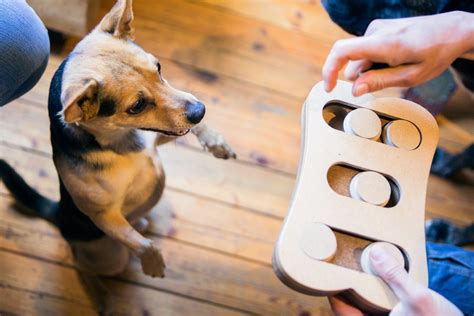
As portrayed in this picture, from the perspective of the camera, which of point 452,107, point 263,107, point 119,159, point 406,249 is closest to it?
point 406,249

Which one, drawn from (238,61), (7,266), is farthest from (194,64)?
(7,266)

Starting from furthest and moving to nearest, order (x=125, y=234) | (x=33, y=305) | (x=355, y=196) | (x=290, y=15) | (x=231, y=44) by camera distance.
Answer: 1. (x=290, y=15)
2. (x=231, y=44)
3. (x=33, y=305)
4. (x=125, y=234)
5. (x=355, y=196)

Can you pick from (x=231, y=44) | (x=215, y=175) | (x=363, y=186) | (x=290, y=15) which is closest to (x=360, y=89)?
(x=363, y=186)

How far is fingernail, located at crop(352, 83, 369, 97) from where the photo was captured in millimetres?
991

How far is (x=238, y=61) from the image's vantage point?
1921 millimetres

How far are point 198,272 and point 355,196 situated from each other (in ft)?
2.59

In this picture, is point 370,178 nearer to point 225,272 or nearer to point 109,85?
point 109,85

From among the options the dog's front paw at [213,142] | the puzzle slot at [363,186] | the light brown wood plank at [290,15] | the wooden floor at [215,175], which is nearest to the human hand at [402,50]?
the puzzle slot at [363,186]

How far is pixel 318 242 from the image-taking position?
896 millimetres

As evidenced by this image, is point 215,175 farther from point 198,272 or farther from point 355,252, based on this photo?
point 355,252

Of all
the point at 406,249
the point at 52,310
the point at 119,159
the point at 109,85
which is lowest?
the point at 52,310

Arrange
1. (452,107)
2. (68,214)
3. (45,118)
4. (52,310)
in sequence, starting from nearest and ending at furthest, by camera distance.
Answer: (68,214)
(52,310)
(45,118)
(452,107)

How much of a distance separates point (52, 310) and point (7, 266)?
0.20 meters

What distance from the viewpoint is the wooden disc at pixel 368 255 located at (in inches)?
35.9
